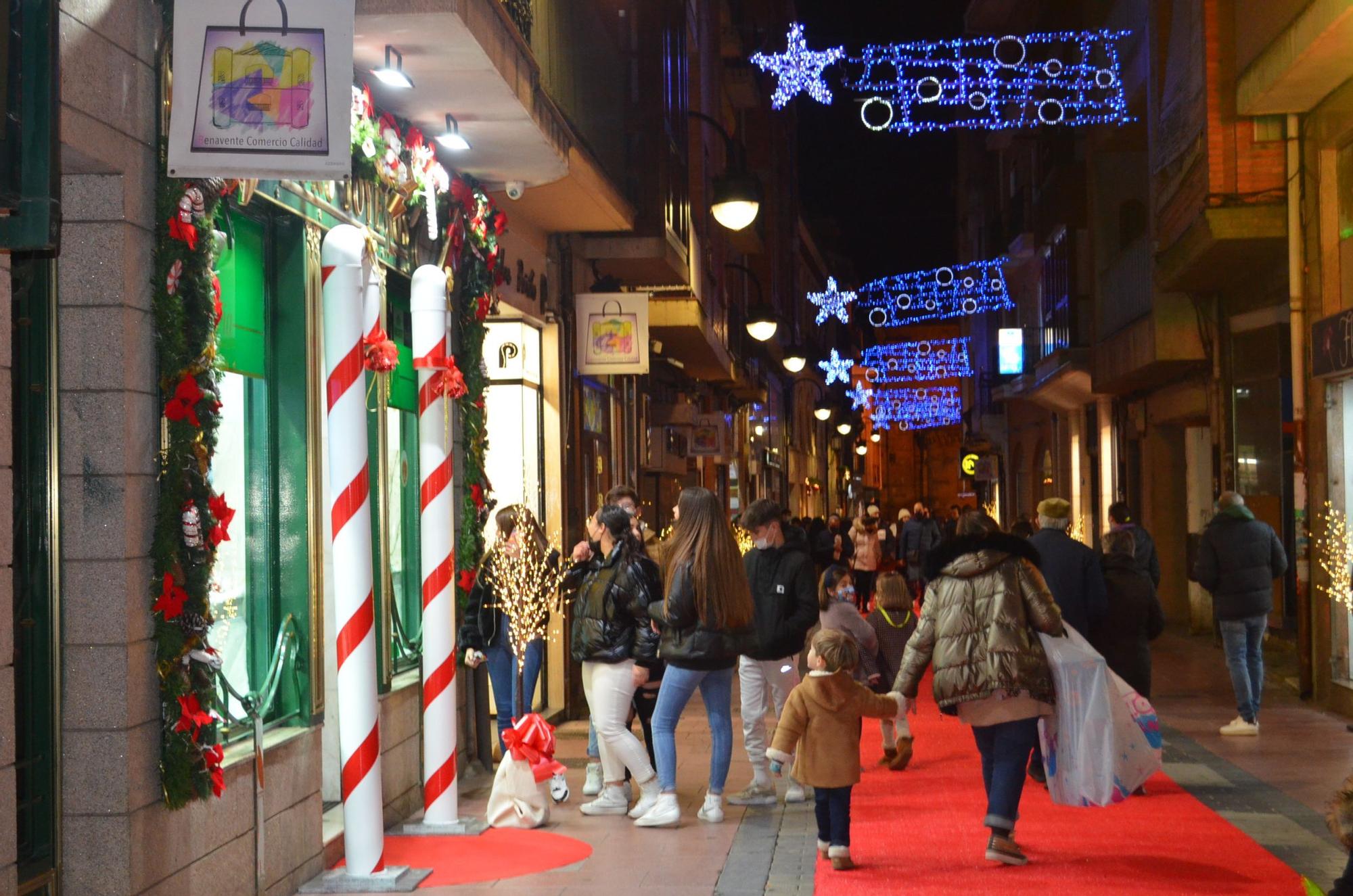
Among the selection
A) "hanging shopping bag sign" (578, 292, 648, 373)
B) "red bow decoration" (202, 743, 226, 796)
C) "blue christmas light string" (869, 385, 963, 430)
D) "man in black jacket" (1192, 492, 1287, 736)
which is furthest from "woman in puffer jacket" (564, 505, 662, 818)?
"blue christmas light string" (869, 385, 963, 430)

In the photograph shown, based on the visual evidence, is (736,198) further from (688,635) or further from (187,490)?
(187,490)

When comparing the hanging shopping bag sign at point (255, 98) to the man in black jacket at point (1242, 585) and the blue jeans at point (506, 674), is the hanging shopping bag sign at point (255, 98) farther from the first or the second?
the man in black jacket at point (1242, 585)

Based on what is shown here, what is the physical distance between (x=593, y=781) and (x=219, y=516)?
4695mm

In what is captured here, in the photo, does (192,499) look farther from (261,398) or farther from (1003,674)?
(1003,674)

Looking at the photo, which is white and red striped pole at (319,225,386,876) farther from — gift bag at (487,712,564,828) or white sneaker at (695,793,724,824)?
white sneaker at (695,793,724,824)

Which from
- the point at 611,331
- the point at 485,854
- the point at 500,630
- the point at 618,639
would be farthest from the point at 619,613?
the point at 611,331

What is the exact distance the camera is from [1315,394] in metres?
15.5

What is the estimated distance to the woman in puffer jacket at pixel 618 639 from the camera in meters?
10.2

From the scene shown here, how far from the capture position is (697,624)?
9.98 m

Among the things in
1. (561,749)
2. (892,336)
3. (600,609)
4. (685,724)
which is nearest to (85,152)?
(600,609)

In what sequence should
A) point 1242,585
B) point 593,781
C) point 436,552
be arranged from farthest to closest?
1. point 1242,585
2. point 593,781
3. point 436,552

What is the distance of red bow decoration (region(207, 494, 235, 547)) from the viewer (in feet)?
22.9

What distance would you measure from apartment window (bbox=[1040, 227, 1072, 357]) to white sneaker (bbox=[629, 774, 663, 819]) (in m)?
22.3

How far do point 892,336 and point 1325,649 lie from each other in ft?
314
